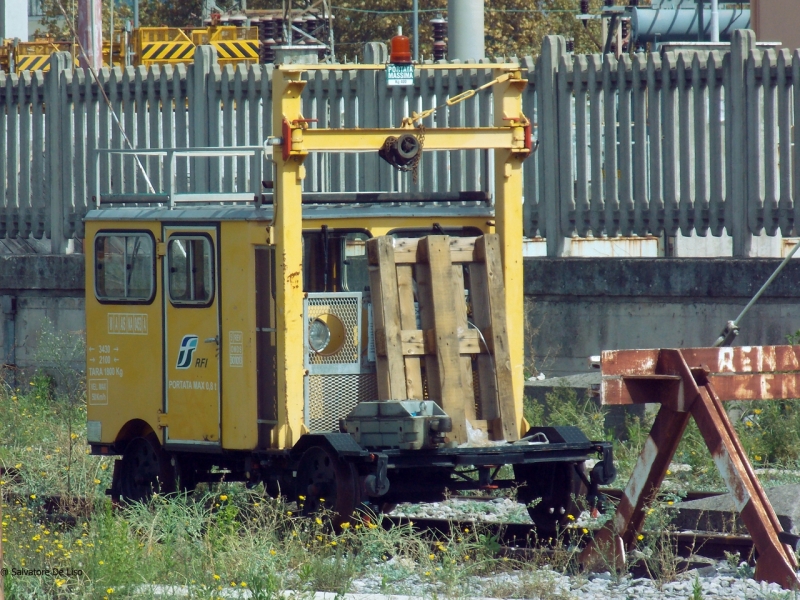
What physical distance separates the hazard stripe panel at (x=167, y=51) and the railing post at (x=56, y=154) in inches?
1027

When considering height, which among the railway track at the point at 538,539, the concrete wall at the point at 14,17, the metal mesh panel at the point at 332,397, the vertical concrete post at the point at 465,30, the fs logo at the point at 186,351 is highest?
the concrete wall at the point at 14,17

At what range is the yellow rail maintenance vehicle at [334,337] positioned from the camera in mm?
7902

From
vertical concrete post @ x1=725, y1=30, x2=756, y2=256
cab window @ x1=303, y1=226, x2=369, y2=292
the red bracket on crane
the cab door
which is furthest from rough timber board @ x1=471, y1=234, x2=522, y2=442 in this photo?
vertical concrete post @ x1=725, y1=30, x2=756, y2=256

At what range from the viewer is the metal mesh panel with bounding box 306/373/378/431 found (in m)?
8.35

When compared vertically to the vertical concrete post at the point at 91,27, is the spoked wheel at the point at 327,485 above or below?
below

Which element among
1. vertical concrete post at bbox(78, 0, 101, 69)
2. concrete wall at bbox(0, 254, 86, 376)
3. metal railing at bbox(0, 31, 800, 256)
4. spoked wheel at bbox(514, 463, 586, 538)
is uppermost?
vertical concrete post at bbox(78, 0, 101, 69)

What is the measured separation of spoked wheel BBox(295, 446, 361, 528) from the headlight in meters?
0.70

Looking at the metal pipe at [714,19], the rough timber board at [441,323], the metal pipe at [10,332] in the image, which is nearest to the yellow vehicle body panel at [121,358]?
the rough timber board at [441,323]

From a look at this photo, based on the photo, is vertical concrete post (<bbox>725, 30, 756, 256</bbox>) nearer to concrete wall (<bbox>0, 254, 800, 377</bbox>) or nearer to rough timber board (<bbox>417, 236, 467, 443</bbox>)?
concrete wall (<bbox>0, 254, 800, 377</bbox>)

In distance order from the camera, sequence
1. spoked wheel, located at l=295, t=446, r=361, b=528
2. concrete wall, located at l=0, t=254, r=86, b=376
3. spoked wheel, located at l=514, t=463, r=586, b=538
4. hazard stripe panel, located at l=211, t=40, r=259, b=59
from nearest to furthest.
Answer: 1. spoked wheel, located at l=295, t=446, r=361, b=528
2. spoked wheel, located at l=514, t=463, r=586, b=538
3. concrete wall, located at l=0, t=254, r=86, b=376
4. hazard stripe panel, located at l=211, t=40, r=259, b=59

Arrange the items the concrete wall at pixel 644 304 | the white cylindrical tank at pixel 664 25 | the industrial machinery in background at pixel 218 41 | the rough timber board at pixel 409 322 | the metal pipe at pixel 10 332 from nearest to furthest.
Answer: the rough timber board at pixel 409 322 → the concrete wall at pixel 644 304 → the metal pipe at pixel 10 332 → the white cylindrical tank at pixel 664 25 → the industrial machinery in background at pixel 218 41

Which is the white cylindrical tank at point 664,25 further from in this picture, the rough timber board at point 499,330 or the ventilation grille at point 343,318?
the ventilation grille at point 343,318

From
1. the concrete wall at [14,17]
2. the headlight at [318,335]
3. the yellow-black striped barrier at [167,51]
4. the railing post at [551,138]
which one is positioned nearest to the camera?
the headlight at [318,335]

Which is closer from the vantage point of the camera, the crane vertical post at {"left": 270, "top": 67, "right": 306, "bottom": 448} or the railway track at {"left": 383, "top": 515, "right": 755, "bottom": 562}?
the railway track at {"left": 383, "top": 515, "right": 755, "bottom": 562}
